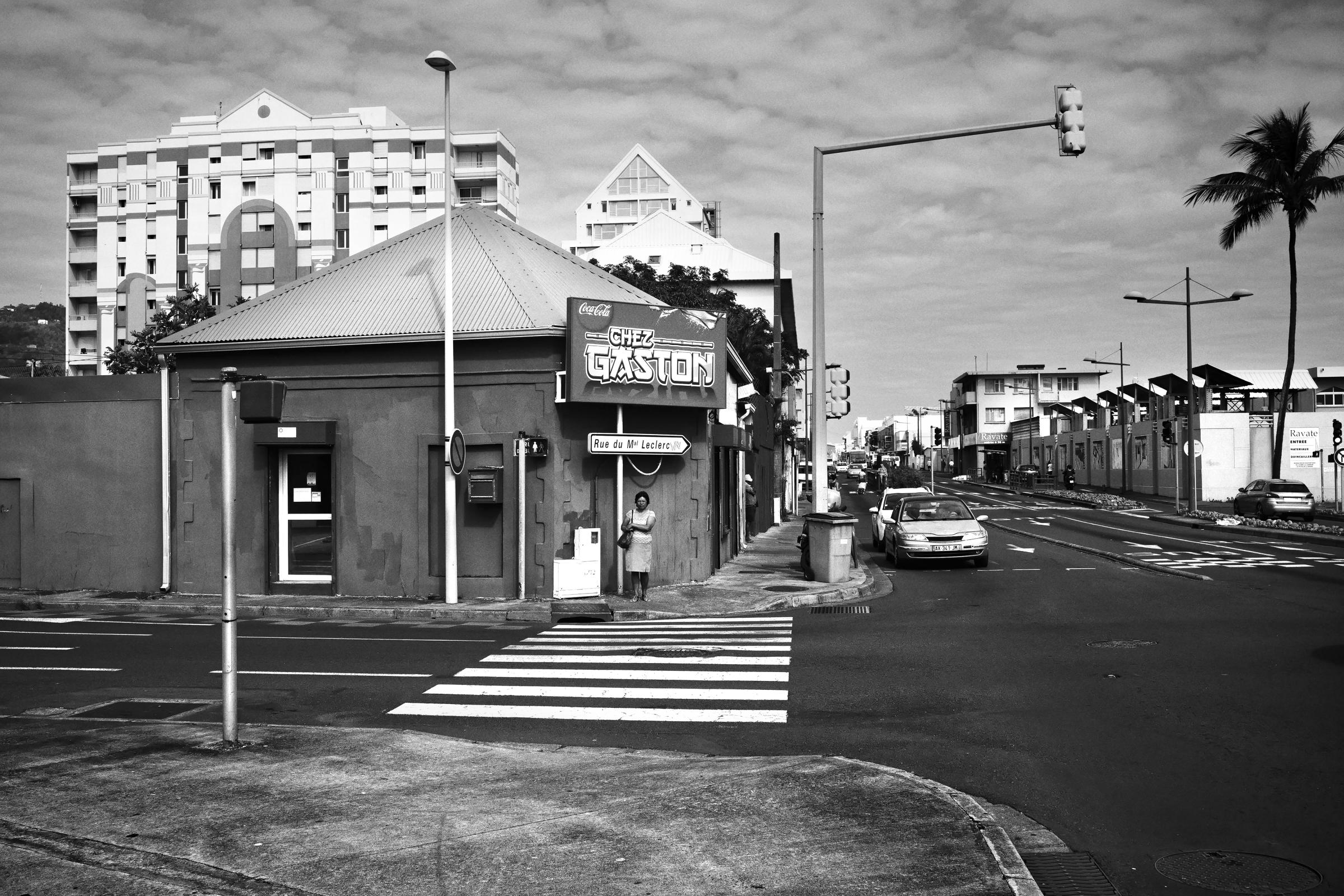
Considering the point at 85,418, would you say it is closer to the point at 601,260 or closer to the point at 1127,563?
the point at 1127,563

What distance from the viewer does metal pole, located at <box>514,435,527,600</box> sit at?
17422 millimetres

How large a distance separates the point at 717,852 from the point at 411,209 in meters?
69.8

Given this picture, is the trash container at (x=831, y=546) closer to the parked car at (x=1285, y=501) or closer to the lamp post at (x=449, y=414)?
the lamp post at (x=449, y=414)

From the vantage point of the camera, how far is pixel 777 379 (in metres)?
34.3

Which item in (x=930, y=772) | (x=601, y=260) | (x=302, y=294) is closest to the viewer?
(x=930, y=772)

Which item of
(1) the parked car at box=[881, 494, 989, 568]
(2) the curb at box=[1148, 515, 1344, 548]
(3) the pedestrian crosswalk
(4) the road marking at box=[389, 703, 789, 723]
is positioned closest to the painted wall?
(3) the pedestrian crosswalk

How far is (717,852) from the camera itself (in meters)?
5.33

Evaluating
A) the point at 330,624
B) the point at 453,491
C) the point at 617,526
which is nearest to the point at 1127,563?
the point at 617,526

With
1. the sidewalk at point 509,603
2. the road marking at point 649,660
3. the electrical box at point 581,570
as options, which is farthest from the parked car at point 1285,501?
the road marking at point 649,660

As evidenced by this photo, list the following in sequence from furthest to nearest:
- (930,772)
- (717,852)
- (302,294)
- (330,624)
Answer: (302,294) → (330,624) → (930,772) → (717,852)

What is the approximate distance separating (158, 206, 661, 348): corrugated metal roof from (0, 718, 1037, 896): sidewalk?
1124 centimetres

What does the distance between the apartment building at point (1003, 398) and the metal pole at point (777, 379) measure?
229 feet

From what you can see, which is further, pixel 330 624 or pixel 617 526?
pixel 617 526

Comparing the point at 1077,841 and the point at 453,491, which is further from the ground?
the point at 453,491
